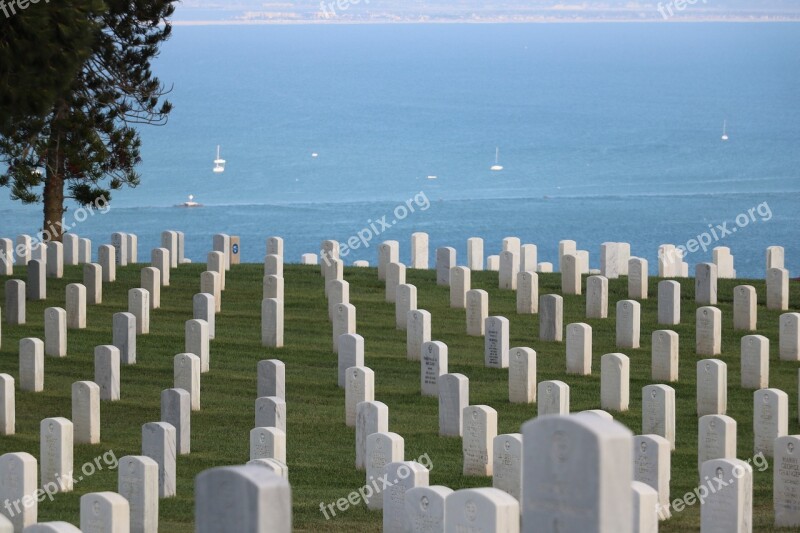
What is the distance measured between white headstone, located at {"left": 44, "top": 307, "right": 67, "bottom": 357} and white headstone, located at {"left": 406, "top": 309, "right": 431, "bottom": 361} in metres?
3.79

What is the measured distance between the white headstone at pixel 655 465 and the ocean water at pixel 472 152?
2437 centimetres

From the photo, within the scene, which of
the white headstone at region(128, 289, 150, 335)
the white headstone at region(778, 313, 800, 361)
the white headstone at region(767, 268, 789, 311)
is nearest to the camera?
the white headstone at region(778, 313, 800, 361)

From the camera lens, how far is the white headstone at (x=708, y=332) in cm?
1495

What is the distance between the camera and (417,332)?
14664 mm

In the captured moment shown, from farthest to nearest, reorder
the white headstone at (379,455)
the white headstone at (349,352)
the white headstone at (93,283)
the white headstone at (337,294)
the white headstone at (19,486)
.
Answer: the white headstone at (93,283) → the white headstone at (337,294) → the white headstone at (349,352) → the white headstone at (379,455) → the white headstone at (19,486)

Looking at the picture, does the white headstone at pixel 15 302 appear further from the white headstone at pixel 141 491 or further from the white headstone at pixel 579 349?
the white headstone at pixel 141 491

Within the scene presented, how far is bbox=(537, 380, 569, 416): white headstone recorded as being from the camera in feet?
35.6

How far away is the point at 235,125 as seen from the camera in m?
100

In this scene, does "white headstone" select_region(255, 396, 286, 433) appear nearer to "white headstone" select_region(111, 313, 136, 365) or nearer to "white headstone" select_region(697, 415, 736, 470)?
"white headstone" select_region(697, 415, 736, 470)

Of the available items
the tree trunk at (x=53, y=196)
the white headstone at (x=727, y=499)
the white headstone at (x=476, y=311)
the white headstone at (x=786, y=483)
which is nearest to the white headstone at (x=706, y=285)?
the white headstone at (x=476, y=311)

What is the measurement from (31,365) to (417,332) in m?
4.11

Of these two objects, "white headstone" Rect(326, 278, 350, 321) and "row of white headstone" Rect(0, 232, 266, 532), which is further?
"white headstone" Rect(326, 278, 350, 321)

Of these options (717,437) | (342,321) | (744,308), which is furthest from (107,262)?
(717,437)

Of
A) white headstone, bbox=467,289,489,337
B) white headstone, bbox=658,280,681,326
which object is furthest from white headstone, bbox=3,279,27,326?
white headstone, bbox=658,280,681,326
